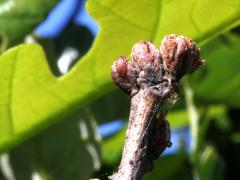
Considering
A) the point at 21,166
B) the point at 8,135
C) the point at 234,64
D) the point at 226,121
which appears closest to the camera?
the point at 8,135

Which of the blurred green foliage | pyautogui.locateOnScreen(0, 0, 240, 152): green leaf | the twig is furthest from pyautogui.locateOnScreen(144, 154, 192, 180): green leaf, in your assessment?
the twig

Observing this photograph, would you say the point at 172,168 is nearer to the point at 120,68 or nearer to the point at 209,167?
the point at 209,167

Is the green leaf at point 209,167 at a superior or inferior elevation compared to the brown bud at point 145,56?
superior

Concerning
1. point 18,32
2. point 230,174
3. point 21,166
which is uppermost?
point 18,32

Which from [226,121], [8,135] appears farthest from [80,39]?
[226,121]

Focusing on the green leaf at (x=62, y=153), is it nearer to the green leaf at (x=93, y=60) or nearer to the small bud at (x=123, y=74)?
the green leaf at (x=93, y=60)

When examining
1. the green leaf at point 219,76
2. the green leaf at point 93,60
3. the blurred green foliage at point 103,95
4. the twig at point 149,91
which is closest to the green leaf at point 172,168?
the blurred green foliage at point 103,95

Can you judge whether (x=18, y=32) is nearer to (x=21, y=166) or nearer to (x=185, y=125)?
(x=21, y=166)
